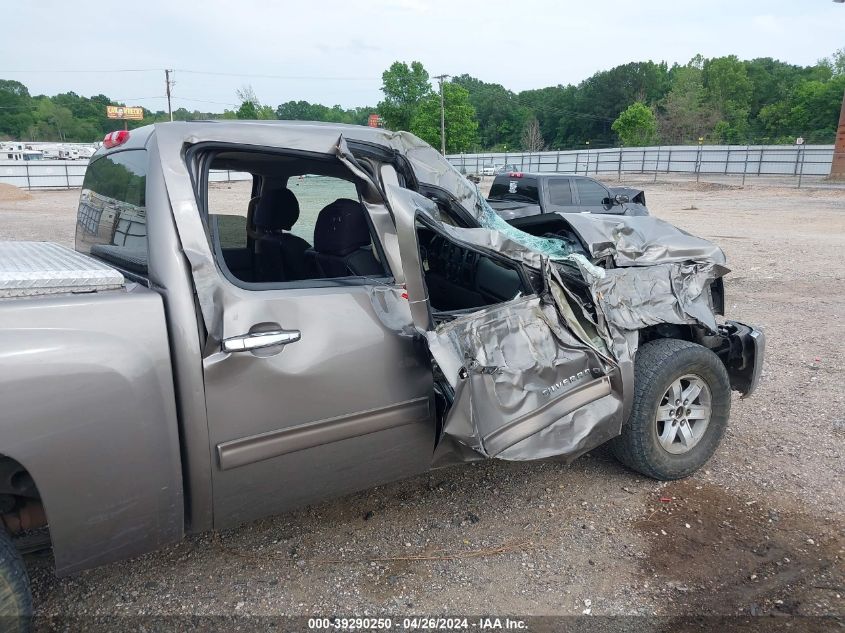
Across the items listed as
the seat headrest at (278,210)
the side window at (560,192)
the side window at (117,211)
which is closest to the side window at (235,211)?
the seat headrest at (278,210)

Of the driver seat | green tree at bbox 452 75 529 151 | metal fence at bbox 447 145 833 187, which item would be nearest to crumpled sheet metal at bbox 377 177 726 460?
the driver seat

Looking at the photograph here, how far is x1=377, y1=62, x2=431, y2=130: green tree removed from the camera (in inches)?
2940

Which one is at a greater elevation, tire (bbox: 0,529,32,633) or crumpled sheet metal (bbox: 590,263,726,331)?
crumpled sheet metal (bbox: 590,263,726,331)

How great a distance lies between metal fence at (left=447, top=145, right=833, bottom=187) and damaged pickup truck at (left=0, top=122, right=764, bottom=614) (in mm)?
38281

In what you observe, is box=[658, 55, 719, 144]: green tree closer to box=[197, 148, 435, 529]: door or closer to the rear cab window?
the rear cab window

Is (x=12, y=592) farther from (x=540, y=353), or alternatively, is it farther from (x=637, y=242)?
(x=637, y=242)

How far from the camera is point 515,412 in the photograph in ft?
9.43

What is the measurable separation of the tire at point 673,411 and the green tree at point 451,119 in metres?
65.3

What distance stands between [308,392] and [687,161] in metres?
54.9

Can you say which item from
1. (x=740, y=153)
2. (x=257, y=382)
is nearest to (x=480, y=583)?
(x=257, y=382)

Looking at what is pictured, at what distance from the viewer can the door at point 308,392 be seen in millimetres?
2299

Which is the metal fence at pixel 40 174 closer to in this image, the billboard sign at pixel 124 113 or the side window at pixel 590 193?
the side window at pixel 590 193

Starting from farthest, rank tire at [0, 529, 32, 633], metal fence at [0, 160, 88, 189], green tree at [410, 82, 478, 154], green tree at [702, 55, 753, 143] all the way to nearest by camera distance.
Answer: green tree at [702, 55, 753, 143]
green tree at [410, 82, 478, 154]
metal fence at [0, 160, 88, 189]
tire at [0, 529, 32, 633]

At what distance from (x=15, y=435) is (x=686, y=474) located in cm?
335
